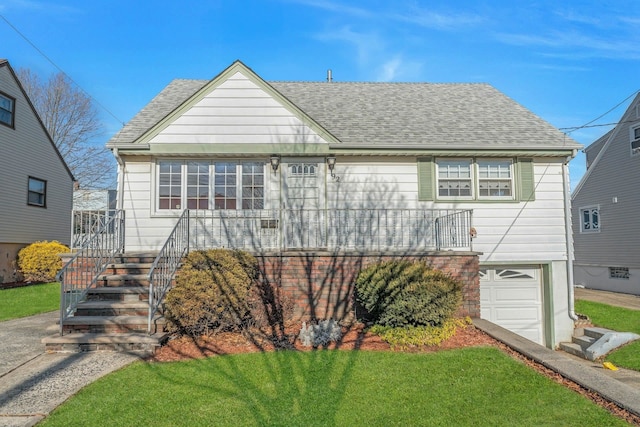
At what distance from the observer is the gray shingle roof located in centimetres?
1070

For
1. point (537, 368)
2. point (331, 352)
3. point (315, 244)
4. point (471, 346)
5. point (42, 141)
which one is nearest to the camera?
point (537, 368)

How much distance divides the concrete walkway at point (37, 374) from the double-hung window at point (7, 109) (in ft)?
43.8

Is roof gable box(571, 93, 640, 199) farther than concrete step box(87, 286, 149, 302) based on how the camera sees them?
Yes

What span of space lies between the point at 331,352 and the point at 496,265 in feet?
20.8

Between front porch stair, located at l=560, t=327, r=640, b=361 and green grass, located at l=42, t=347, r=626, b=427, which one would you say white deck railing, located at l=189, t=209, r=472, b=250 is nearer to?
front porch stair, located at l=560, t=327, r=640, b=361

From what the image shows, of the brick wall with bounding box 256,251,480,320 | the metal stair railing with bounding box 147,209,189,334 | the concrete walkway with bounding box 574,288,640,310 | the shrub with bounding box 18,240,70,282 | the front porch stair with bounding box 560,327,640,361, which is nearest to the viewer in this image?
the metal stair railing with bounding box 147,209,189,334

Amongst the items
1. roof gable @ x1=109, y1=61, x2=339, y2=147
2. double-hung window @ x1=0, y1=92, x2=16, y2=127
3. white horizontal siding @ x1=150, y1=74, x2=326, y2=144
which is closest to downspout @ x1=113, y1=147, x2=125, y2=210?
roof gable @ x1=109, y1=61, x2=339, y2=147

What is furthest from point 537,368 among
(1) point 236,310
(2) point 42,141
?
(2) point 42,141

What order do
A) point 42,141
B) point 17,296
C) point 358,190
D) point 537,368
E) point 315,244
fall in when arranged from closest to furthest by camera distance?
point 537,368, point 315,244, point 358,190, point 17,296, point 42,141

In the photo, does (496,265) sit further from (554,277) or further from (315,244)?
(315,244)

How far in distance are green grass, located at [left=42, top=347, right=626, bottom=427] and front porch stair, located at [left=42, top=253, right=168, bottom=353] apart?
89 centimetres

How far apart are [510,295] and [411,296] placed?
5204mm

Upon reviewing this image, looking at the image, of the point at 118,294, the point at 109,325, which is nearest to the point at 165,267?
the point at 118,294

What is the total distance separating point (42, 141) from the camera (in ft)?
63.6
